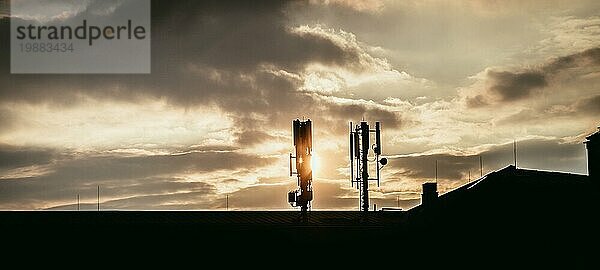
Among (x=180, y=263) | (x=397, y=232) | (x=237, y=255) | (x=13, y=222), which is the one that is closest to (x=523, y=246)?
(x=397, y=232)

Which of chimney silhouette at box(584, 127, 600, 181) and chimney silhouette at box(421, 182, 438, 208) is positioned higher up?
chimney silhouette at box(584, 127, 600, 181)

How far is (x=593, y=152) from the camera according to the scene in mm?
37656

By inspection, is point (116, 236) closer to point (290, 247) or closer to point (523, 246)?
point (290, 247)

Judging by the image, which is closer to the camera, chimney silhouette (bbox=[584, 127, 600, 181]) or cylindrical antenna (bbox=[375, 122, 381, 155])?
chimney silhouette (bbox=[584, 127, 600, 181])

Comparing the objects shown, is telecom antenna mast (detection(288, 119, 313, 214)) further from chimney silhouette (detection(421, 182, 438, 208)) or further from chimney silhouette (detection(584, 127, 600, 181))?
chimney silhouette (detection(584, 127, 600, 181))

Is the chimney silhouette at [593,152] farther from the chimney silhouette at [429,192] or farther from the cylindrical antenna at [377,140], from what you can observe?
the cylindrical antenna at [377,140]

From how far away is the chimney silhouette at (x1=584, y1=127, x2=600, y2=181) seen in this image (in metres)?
36.6

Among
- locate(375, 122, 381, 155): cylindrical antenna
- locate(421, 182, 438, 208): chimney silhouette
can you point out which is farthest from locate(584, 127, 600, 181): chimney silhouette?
locate(375, 122, 381, 155): cylindrical antenna

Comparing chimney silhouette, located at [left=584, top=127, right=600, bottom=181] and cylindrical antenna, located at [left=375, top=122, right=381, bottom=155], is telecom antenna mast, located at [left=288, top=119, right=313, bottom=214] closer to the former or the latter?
cylindrical antenna, located at [left=375, top=122, right=381, bottom=155]

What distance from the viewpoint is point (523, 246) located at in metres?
29.4

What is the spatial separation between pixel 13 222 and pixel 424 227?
56.5 feet

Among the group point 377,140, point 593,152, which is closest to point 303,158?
point 377,140

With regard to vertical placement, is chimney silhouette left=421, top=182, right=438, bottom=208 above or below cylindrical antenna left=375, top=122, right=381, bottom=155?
below

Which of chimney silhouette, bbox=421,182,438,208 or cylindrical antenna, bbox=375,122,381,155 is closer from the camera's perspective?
chimney silhouette, bbox=421,182,438,208
